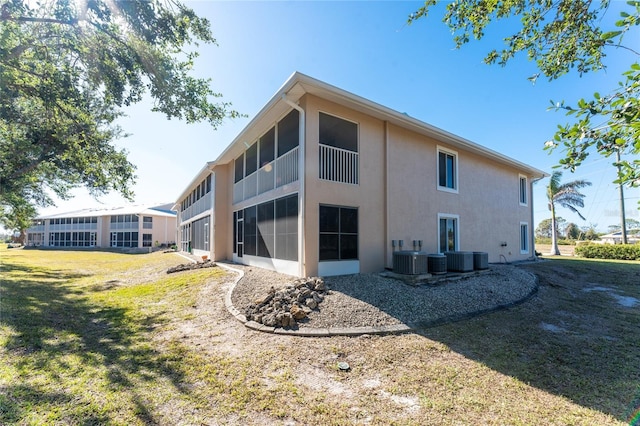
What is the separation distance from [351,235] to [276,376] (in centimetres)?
556

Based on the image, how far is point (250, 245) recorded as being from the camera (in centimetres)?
1235

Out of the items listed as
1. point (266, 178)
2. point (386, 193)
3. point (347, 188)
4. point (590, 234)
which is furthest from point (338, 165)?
point (590, 234)

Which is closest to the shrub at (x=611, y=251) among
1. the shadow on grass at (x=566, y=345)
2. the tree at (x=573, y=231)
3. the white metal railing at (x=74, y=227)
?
the shadow on grass at (x=566, y=345)

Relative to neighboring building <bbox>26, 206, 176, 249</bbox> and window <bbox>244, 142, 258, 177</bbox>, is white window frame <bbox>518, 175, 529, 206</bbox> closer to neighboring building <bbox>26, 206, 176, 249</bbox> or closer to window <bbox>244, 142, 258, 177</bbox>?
window <bbox>244, 142, 258, 177</bbox>

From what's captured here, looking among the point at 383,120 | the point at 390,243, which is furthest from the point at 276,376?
the point at 383,120

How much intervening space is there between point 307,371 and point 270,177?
25.3 ft

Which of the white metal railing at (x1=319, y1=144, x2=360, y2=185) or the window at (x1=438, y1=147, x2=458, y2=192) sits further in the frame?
the window at (x1=438, y1=147, x2=458, y2=192)

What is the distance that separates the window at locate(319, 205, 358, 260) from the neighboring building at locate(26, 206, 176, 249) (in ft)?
111

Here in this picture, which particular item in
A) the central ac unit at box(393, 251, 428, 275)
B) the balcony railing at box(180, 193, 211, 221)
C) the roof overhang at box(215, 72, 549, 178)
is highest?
the roof overhang at box(215, 72, 549, 178)

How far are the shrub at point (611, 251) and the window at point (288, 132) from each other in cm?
2515

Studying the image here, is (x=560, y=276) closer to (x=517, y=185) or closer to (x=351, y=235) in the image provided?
(x=517, y=185)

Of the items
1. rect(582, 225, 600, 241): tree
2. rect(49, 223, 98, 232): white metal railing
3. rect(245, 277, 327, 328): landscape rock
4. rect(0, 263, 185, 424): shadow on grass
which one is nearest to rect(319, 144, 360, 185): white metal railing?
rect(245, 277, 327, 328): landscape rock

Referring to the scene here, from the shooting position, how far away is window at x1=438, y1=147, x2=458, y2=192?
12.0 m

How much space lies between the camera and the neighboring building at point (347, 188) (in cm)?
827
